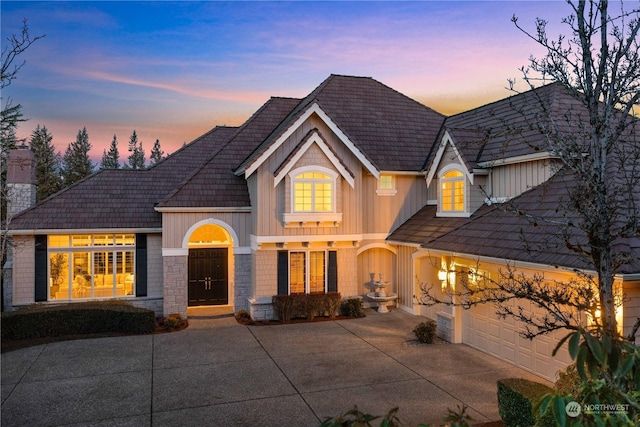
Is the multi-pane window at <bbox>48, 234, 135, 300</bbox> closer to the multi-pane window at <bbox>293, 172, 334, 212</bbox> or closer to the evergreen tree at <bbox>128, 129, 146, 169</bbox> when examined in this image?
the multi-pane window at <bbox>293, 172, 334, 212</bbox>

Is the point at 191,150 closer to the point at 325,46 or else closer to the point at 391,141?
the point at 325,46

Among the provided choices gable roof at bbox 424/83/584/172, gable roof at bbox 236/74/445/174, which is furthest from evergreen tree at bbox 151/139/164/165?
gable roof at bbox 424/83/584/172

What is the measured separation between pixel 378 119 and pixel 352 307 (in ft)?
28.5

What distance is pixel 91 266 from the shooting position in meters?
16.6

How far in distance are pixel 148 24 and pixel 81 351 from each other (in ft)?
37.1

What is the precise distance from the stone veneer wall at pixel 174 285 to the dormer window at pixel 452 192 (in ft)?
31.8

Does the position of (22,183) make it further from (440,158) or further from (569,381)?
(569,381)

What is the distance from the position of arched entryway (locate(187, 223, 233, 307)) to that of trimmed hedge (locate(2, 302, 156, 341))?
3.55m

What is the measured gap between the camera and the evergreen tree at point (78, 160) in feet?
169

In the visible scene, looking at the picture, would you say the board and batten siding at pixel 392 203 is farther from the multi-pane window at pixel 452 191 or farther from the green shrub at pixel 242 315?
the green shrub at pixel 242 315

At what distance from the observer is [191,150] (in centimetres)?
2019

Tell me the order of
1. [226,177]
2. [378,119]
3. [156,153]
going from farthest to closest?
1. [156,153]
2. [378,119]
3. [226,177]

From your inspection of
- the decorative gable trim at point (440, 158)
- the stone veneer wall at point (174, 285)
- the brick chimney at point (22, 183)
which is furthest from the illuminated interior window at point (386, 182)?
the brick chimney at point (22, 183)

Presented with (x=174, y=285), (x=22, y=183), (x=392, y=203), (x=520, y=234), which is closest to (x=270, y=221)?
(x=174, y=285)
